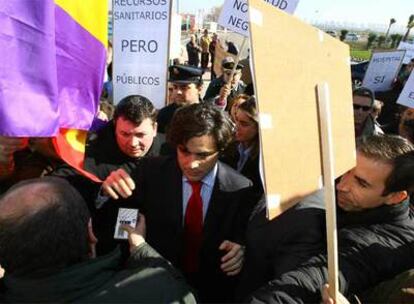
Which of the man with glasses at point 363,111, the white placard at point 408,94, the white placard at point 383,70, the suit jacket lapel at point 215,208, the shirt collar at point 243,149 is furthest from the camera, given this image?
the white placard at point 383,70

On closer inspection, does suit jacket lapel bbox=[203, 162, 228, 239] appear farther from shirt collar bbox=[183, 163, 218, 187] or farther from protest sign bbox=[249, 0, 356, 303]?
protest sign bbox=[249, 0, 356, 303]

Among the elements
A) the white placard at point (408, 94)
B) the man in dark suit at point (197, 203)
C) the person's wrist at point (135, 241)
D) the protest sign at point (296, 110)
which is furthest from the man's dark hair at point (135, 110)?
the white placard at point (408, 94)

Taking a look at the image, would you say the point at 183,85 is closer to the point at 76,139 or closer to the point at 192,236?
the point at 76,139

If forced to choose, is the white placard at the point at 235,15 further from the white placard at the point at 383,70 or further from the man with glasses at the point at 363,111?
the white placard at the point at 383,70

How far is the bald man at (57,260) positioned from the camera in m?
1.23

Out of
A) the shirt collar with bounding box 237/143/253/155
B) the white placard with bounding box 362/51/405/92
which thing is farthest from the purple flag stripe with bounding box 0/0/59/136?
the white placard with bounding box 362/51/405/92

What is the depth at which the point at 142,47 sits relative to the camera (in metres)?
3.40

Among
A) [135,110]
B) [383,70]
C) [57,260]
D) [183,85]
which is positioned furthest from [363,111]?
[57,260]

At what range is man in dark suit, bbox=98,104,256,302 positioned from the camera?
7.17 ft

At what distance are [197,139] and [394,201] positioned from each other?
3.19ft

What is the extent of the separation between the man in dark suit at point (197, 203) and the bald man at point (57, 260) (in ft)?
2.62

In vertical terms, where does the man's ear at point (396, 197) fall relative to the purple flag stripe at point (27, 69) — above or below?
below

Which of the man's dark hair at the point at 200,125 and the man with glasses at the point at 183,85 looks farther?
the man with glasses at the point at 183,85

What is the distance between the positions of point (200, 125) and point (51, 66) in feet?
2.56
